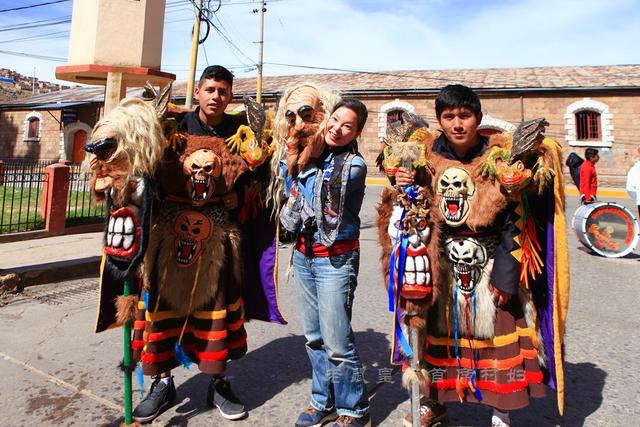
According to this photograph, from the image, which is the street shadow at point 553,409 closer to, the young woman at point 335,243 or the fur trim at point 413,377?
the fur trim at point 413,377

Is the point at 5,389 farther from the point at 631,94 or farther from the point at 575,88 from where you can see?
the point at 631,94

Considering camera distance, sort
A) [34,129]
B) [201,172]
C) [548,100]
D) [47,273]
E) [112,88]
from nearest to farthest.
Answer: [201,172], [47,273], [112,88], [548,100], [34,129]

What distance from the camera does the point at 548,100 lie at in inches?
802

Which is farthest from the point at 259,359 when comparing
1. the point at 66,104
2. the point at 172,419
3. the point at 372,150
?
the point at 66,104

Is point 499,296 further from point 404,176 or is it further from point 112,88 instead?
point 112,88

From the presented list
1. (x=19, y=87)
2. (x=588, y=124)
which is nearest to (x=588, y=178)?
(x=588, y=124)

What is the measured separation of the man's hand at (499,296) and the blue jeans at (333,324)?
726 mm

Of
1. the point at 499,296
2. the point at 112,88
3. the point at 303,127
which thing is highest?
the point at 112,88

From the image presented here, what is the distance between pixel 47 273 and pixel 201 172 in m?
4.43

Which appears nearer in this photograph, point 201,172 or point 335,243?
point 335,243

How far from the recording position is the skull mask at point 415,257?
207cm

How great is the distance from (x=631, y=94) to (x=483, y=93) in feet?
21.4

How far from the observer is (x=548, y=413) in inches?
101

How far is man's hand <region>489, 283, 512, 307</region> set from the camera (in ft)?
7.07
